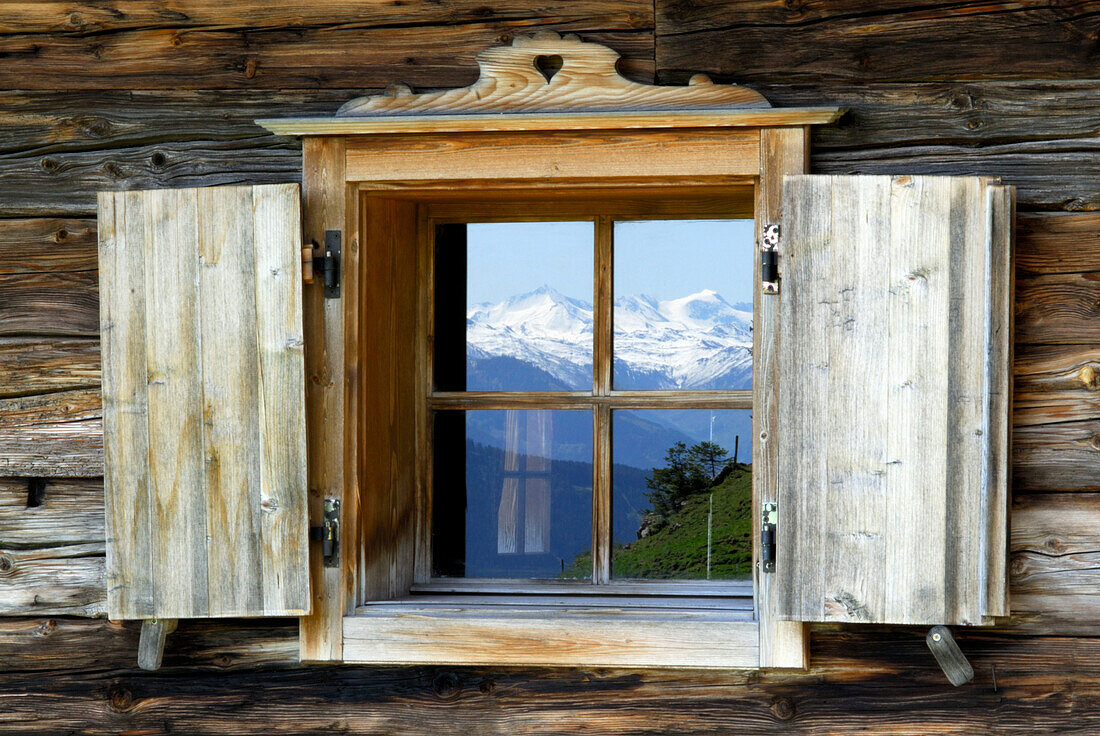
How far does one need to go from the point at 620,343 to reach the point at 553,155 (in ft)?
1.87

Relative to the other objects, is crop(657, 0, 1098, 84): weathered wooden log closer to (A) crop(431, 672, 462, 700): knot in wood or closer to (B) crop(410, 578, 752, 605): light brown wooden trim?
(B) crop(410, 578, 752, 605): light brown wooden trim

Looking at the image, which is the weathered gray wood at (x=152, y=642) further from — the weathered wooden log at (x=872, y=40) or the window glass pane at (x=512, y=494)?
the weathered wooden log at (x=872, y=40)

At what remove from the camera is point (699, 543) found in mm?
2426

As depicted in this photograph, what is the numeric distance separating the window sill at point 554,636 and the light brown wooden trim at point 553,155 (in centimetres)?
103

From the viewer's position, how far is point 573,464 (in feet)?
8.17

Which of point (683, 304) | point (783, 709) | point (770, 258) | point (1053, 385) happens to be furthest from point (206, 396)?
point (1053, 385)

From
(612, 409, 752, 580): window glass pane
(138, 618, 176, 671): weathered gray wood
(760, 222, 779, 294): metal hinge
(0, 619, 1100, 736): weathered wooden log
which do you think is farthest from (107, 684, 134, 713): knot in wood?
(760, 222, 779, 294): metal hinge

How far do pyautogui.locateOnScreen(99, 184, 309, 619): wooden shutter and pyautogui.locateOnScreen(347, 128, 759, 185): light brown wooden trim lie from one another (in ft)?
0.83

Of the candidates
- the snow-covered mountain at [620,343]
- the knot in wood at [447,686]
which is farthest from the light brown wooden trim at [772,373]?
the knot in wood at [447,686]

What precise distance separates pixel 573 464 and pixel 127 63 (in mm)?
1539

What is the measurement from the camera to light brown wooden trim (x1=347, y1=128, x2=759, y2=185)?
2107 millimetres

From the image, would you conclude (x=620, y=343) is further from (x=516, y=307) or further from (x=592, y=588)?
(x=592, y=588)

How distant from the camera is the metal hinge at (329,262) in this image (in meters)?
2.14

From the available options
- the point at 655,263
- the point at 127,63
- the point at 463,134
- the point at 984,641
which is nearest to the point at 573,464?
the point at 655,263
